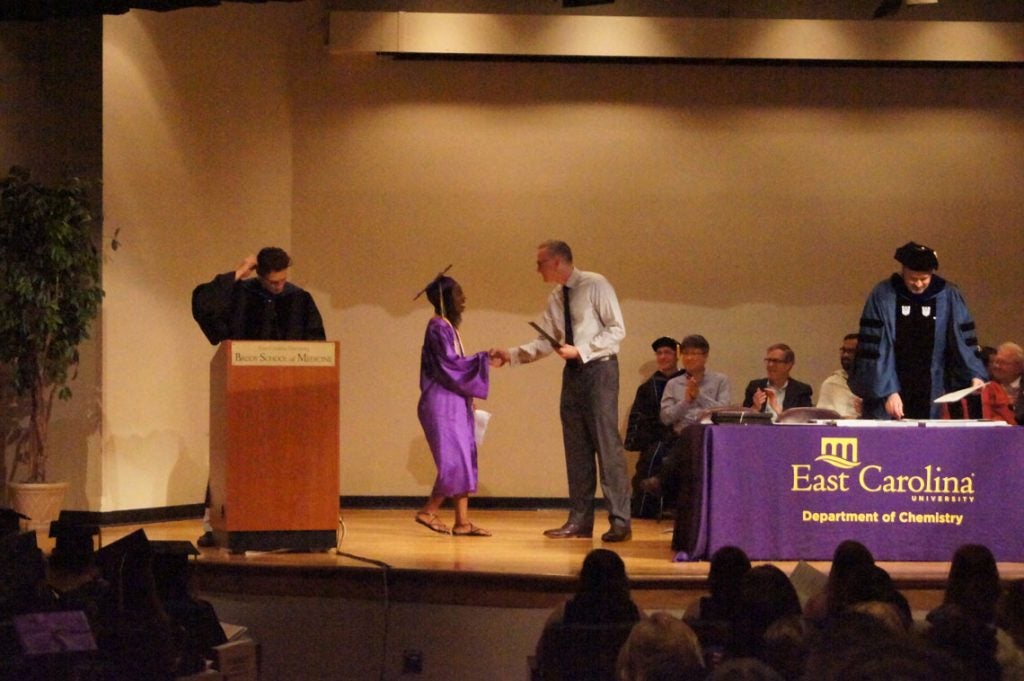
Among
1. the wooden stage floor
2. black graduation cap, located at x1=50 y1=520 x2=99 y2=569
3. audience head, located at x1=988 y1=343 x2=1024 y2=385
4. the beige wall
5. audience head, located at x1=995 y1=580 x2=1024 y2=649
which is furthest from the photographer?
the beige wall

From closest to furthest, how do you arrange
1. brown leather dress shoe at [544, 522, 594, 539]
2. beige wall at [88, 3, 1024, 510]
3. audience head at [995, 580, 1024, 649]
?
1. audience head at [995, 580, 1024, 649]
2. brown leather dress shoe at [544, 522, 594, 539]
3. beige wall at [88, 3, 1024, 510]

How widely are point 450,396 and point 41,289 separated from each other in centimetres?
233

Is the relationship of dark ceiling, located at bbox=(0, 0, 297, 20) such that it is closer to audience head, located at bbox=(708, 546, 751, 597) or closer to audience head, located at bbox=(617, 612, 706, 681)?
audience head, located at bbox=(708, 546, 751, 597)

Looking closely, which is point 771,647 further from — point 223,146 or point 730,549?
point 223,146

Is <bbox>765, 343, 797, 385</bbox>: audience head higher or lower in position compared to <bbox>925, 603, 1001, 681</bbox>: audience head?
higher

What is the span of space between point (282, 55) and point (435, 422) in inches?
127

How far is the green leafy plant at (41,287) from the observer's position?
7117mm

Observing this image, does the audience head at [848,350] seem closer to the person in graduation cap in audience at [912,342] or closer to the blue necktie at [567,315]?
the person in graduation cap in audience at [912,342]

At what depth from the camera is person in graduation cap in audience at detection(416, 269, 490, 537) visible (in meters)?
6.92

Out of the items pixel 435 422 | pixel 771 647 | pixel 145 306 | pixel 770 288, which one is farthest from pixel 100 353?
pixel 771 647

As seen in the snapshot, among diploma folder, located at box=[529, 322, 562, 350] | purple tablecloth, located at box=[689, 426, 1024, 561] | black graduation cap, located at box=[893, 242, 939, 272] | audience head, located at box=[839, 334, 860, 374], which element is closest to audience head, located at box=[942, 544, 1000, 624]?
purple tablecloth, located at box=[689, 426, 1024, 561]

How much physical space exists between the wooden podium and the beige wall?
117 inches

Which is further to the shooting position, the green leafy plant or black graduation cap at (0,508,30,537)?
the green leafy plant

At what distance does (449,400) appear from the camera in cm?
698
